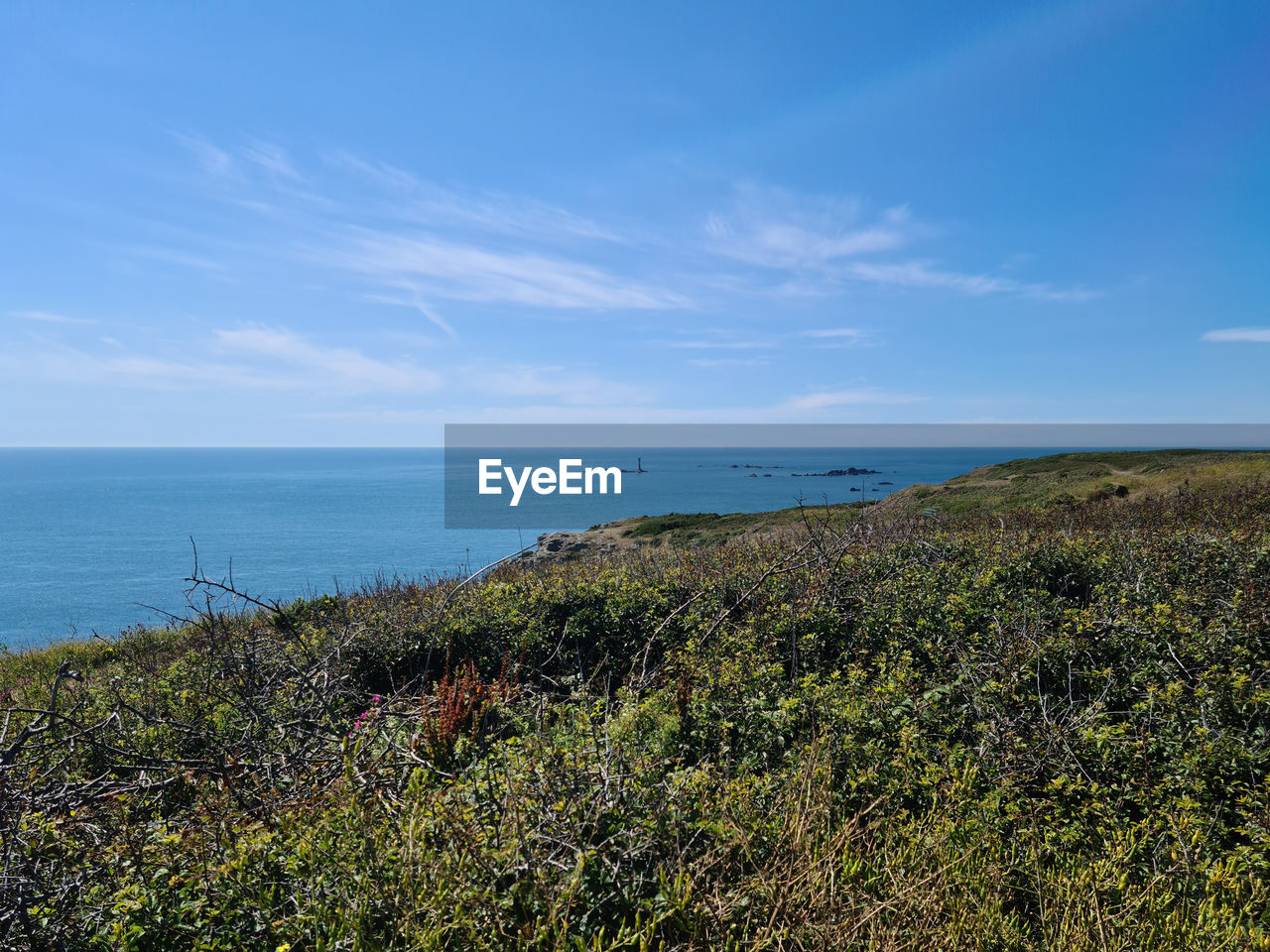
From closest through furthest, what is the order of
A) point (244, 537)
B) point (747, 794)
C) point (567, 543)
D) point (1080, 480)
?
point (747, 794) → point (1080, 480) → point (567, 543) → point (244, 537)

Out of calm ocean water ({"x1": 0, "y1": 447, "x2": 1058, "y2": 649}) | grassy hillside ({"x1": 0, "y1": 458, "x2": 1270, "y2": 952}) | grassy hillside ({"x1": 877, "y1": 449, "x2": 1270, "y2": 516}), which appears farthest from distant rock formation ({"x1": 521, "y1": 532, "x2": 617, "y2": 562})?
grassy hillside ({"x1": 0, "y1": 458, "x2": 1270, "y2": 952})

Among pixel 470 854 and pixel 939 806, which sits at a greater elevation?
pixel 470 854

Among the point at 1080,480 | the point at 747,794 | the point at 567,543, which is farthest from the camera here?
the point at 567,543

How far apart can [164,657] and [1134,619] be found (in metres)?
12.7

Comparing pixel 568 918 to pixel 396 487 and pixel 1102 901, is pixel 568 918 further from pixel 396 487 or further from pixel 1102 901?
pixel 396 487

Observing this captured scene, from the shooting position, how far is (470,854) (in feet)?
9.28

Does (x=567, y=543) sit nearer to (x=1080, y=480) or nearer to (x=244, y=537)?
(x=1080, y=480)

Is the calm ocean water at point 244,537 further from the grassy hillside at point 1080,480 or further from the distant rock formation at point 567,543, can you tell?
A: the grassy hillside at point 1080,480

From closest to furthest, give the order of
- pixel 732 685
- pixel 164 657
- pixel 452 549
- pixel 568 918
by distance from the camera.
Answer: pixel 568 918, pixel 732 685, pixel 164 657, pixel 452 549

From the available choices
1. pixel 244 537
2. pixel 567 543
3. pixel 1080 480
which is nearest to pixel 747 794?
pixel 567 543

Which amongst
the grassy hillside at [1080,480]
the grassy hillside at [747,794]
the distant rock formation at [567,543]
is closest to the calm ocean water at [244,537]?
the distant rock formation at [567,543]

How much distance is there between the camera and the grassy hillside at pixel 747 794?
2771mm

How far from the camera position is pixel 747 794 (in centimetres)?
348

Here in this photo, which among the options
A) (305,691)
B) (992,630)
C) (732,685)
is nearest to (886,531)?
(992,630)
